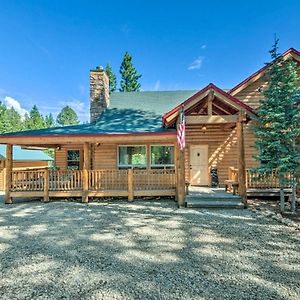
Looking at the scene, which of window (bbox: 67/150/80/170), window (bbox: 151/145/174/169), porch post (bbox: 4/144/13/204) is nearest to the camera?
porch post (bbox: 4/144/13/204)

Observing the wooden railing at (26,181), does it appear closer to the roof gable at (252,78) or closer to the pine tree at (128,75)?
the roof gable at (252,78)

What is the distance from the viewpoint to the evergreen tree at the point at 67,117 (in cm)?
8694

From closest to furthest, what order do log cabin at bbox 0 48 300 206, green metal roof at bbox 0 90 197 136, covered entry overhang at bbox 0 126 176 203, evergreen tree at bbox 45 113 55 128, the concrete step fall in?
1. the concrete step
2. log cabin at bbox 0 48 300 206
3. covered entry overhang at bbox 0 126 176 203
4. green metal roof at bbox 0 90 197 136
5. evergreen tree at bbox 45 113 55 128

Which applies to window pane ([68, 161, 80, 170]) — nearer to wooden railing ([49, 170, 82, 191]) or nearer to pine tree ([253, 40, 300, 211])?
wooden railing ([49, 170, 82, 191])

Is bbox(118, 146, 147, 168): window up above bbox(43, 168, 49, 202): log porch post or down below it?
above

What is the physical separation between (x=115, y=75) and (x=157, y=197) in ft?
95.7

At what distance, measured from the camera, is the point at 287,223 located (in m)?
5.84

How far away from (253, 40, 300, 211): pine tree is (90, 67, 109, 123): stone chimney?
8.42 metres

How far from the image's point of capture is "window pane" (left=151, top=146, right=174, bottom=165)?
1093cm

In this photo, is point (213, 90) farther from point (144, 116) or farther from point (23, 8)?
point (23, 8)

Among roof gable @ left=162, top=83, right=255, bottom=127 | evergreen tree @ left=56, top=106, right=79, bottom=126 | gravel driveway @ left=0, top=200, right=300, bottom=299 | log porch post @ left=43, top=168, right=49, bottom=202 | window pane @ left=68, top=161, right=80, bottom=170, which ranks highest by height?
evergreen tree @ left=56, top=106, right=79, bottom=126

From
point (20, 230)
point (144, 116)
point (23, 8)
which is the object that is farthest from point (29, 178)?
point (23, 8)

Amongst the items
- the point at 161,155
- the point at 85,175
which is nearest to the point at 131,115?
the point at 161,155

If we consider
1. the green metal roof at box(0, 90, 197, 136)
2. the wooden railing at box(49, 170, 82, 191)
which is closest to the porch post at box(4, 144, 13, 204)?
the green metal roof at box(0, 90, 197, 136)
